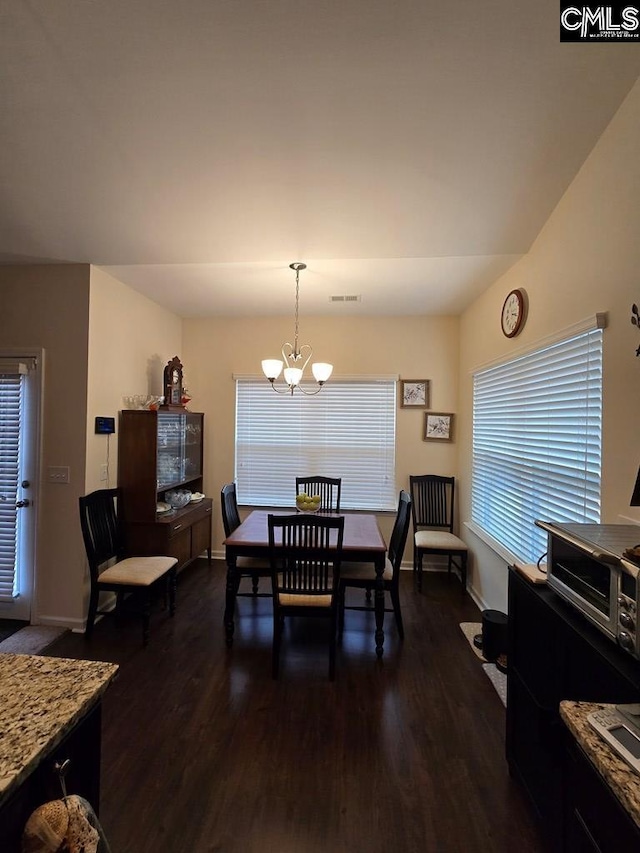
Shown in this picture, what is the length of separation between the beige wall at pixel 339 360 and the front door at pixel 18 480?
5.72ft

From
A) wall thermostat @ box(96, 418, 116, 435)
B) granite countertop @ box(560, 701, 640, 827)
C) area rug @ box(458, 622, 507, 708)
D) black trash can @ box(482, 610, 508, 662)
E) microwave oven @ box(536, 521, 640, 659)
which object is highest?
wall thermostat @ box(96, 418, 116, 435)

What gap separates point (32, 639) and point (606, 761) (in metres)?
3.37

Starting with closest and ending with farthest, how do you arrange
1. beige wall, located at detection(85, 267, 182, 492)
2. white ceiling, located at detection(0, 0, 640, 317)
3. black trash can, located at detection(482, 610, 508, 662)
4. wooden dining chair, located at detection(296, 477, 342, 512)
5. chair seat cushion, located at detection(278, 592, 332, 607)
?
white ceiling, located at detection(0, 0, 640, 317) → chair seat cushion, located at detection(278, 592, 332, 607) → black trash can, located at detection(482, 610, 508, 662) → beige wall, located at detection(85, 267, 182, 492) → wooden dining chair, located at detection(296, 477, 342, 512)

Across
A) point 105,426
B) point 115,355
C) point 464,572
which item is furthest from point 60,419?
point 464,572

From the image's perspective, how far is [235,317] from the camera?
14.3ft

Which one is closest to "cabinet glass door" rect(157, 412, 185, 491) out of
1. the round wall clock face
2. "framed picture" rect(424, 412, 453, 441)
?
"framed picture" rect(424, 412, 453, 441)

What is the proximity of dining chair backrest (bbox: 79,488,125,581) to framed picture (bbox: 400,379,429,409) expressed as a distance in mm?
3032

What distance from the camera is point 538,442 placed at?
238 cm

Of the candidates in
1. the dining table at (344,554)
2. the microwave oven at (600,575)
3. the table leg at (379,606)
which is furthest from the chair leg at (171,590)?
the microwave oven at (600,575)

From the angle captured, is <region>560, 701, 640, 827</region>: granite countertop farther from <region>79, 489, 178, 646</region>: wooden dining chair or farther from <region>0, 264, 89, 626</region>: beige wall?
<region>0, 264, 89, 626</region>: beige wall

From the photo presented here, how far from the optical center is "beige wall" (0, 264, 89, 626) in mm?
2861

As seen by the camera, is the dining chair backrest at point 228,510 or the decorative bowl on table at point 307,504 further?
the decorative bowl on table at point 307,504

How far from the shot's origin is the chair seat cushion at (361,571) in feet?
8.80

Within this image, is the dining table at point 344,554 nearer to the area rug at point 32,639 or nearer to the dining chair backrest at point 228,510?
the dining chair backrest at point 228,510
